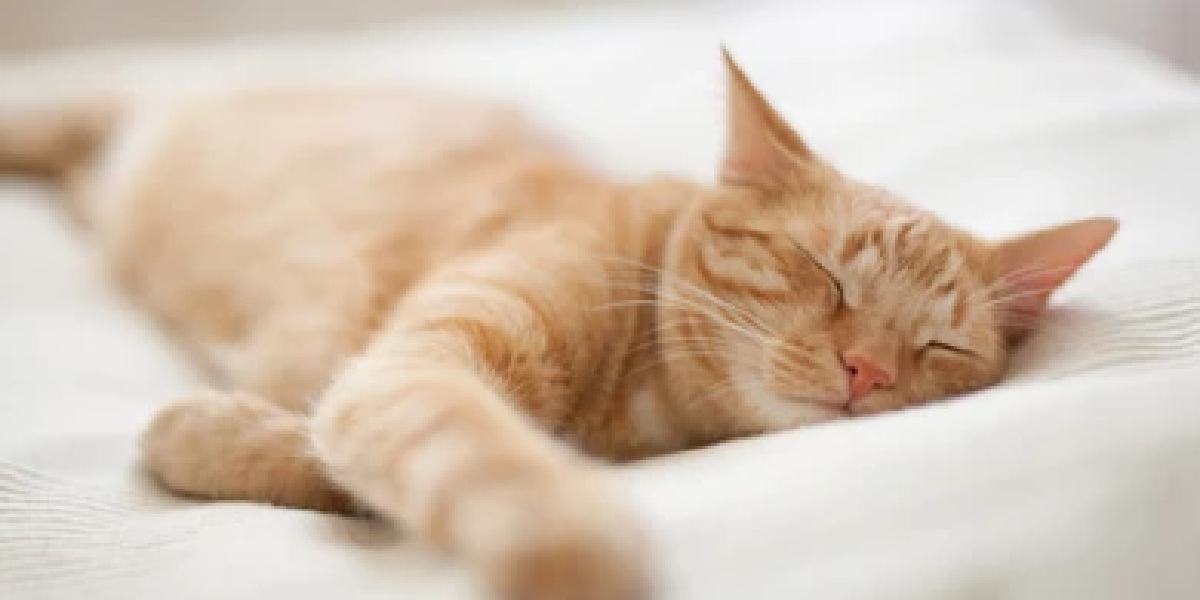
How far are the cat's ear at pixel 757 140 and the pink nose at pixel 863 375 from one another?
282 millimetres

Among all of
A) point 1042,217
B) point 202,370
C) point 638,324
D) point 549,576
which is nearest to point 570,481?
point 549,576

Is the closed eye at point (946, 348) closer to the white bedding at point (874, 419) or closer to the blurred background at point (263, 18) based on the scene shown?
the white bedding at point (874, 419)

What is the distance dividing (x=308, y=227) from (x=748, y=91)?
2.41 ft

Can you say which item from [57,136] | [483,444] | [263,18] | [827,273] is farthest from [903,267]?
[263,18]

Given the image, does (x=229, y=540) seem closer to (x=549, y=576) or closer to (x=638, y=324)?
(x=549, y=576)

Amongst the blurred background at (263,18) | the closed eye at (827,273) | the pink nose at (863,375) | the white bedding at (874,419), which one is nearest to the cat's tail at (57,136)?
the white bedding at (874,419)

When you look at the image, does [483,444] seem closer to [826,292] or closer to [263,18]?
[826,292]

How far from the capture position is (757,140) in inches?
54.7

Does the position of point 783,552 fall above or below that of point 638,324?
below

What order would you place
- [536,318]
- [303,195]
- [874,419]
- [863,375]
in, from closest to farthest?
[874,419]
[863,375]
[536,318]
[303,195]

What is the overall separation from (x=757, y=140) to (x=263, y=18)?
2.49 m

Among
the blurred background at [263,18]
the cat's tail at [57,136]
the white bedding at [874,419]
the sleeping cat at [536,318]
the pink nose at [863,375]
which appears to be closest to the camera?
the white bedding at [874,419]

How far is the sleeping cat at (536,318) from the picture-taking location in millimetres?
948

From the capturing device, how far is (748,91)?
1354 mm
